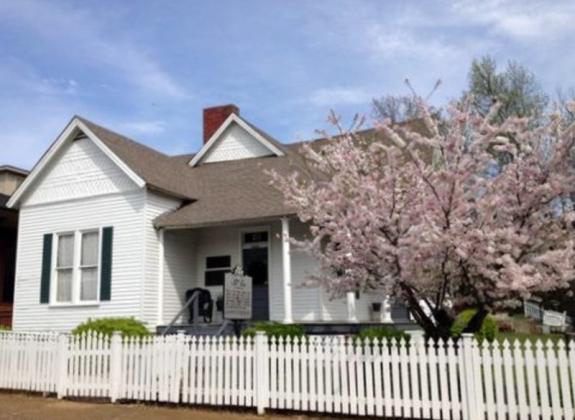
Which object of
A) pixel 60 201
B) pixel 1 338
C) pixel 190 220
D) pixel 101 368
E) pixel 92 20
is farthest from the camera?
pixel 60 201

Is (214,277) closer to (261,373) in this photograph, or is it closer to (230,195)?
(230,195)

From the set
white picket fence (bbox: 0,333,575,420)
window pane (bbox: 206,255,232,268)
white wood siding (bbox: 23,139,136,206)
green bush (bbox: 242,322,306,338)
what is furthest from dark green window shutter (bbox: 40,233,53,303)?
green bush (bbox: 242,322,306,338)

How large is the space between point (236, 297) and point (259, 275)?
4.73m

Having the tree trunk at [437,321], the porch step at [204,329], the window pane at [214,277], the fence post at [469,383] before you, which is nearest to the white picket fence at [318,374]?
the fence post at [469,383]

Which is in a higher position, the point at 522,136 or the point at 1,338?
the point at 522,136

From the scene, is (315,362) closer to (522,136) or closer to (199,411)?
(199,411)

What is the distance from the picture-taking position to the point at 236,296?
11.1 meters

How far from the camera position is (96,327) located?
1277cm

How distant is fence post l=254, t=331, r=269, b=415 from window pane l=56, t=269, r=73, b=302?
9.03m

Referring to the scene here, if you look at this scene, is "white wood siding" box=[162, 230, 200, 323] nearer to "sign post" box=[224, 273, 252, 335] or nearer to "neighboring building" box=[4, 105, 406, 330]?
"neighboring building" box=[4, 105, 406, 330]

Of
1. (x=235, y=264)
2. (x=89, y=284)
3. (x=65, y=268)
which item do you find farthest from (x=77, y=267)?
Answer: (x=235, y=264)

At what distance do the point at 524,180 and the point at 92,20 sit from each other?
9.18m

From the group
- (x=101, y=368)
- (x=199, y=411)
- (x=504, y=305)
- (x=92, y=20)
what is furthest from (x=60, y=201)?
(x=504, y=305)

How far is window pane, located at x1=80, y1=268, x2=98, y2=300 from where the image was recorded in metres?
15.4
